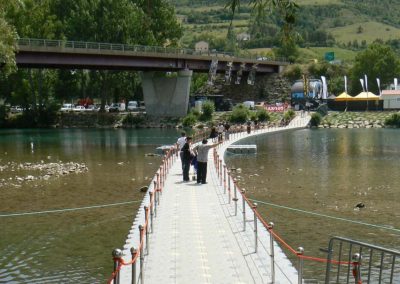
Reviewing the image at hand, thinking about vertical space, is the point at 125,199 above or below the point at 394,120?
below

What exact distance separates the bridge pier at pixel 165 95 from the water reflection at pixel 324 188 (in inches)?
1503

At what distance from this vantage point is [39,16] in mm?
85875

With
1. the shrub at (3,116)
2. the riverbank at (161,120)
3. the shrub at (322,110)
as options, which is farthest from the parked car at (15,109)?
the shrub at (322,110)

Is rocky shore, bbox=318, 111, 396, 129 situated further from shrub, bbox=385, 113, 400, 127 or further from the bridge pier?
the bridge pier

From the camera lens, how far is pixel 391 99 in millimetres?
97438

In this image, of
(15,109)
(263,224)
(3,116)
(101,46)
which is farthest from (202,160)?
(15,109)

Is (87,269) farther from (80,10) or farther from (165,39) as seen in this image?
(165,39)

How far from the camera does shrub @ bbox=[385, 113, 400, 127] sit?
85.6 m

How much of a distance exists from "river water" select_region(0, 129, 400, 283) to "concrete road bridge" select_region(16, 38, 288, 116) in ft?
71.4

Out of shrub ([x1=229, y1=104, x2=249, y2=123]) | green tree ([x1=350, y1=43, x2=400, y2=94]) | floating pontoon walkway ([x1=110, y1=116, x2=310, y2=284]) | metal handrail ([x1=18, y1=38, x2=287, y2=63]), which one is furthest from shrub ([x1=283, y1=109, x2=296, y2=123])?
floating pontoon walkway ([x1=110, y1=116, x2=310, y2=284])

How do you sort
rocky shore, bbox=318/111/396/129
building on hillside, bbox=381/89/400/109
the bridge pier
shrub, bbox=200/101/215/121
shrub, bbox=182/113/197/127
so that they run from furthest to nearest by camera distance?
building on hillside, bbox=381/89/400/109
the bridge pier
shrub, bbox=200/101/215/121
shrub, bbox=182/113/197/127
rocky shore, bbox=318/111/396/129

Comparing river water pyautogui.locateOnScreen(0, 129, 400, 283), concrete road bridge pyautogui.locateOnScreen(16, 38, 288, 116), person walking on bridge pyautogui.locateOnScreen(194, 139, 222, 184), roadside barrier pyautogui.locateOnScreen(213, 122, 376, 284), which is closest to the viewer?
roadside barrier pyautogui.locateOnScreen(213, 122, 376, 284)

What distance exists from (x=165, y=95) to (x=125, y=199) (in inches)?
2697

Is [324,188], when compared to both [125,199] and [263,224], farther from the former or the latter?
[263,224]
